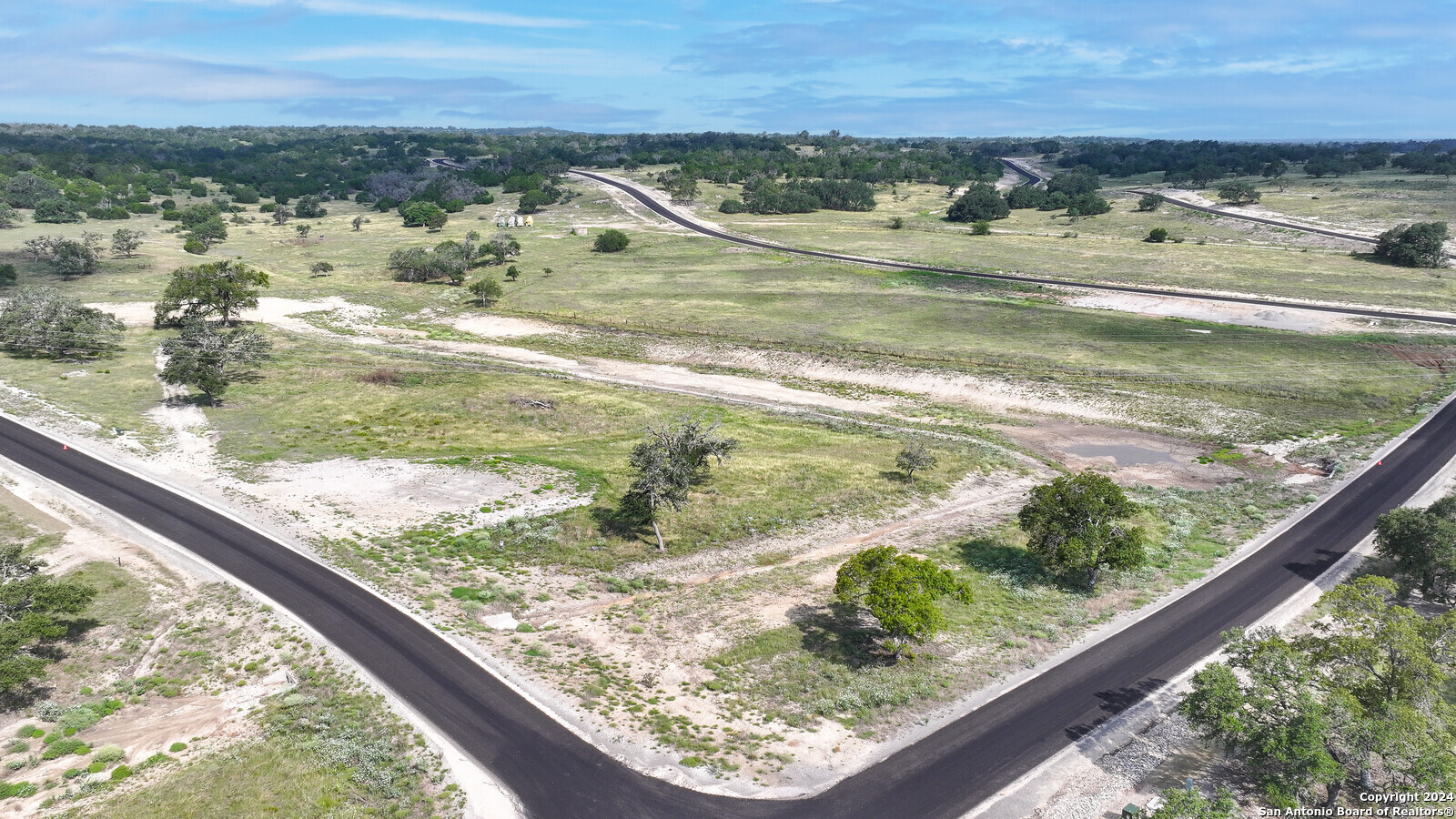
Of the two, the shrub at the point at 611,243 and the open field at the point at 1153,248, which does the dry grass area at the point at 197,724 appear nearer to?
the shrub at the point at 611,243

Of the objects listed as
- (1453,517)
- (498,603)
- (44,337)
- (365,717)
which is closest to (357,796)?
(365,717)

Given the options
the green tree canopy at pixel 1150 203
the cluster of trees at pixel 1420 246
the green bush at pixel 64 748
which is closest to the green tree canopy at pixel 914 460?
the green bush at pixel 64 748

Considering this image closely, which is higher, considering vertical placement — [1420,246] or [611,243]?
[611,243]

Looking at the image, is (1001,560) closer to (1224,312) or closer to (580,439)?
(580,439)

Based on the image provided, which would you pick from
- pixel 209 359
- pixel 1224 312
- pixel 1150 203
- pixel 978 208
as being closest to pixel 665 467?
pixel 209 359

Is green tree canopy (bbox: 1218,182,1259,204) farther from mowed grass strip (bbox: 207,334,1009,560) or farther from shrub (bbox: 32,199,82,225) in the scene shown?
shrub (bbox: 32,199,82,225)
